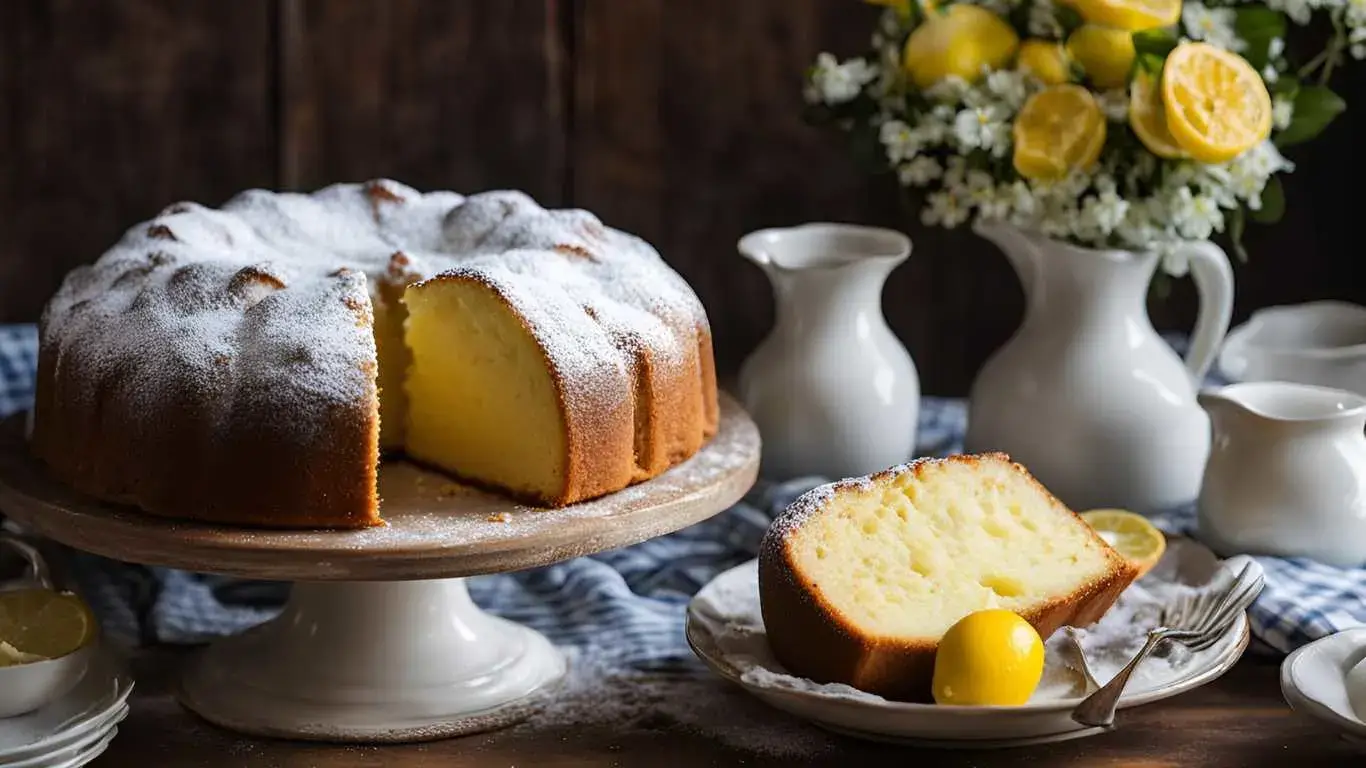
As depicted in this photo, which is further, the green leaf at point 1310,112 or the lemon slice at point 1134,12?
the green leaf at point 1310,112

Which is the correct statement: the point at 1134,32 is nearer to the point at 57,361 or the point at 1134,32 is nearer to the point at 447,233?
the point at 447,233

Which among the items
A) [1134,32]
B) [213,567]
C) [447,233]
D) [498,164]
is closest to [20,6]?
[498,164]

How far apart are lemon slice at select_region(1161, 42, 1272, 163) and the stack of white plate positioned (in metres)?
1.38

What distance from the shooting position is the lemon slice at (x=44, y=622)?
5.77ft

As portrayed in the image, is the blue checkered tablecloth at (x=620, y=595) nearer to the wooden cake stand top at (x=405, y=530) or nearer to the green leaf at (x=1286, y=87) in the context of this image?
the wooden cake stand top at (x=405, y=530)

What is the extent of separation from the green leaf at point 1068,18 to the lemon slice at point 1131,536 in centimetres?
64

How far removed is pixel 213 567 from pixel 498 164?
1.61 m

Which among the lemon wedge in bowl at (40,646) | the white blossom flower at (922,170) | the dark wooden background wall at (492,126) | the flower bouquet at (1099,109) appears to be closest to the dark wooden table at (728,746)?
the lemon wedge in bowl at (40,646)

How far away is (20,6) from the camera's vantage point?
303 centimetres

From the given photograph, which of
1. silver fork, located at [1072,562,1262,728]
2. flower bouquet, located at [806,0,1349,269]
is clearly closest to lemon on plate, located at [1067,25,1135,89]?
flower bouquet, located at [806,0,1349,269]

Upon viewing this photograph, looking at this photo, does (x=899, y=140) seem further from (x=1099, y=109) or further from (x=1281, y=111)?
(x=1281, y=111)

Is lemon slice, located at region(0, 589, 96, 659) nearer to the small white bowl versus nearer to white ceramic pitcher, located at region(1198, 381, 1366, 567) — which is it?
the small white bowl

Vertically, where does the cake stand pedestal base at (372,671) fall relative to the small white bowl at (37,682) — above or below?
below

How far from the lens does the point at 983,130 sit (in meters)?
2.22
